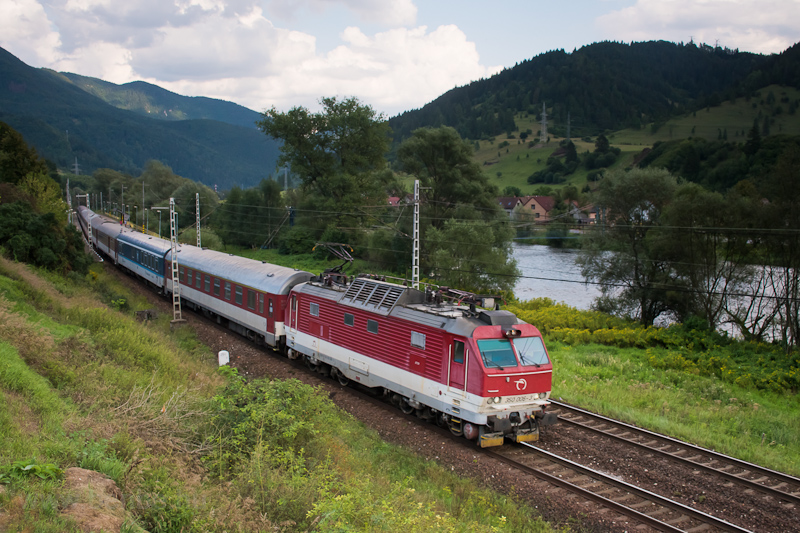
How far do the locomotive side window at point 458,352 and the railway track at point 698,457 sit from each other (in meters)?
4.24

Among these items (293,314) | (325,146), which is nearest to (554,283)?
(325,146)

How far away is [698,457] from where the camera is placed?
40.2 feet

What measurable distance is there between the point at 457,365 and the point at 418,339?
1484 mm

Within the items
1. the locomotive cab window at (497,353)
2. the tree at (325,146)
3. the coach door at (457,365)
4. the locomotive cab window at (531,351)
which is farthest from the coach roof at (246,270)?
the tree at (325,146)

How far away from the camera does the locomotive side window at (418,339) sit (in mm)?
13233

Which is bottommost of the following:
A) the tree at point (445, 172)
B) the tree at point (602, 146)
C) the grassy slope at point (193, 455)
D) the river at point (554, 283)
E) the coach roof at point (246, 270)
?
the river at point (554, 283)

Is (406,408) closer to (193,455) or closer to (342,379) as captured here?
(342,379)

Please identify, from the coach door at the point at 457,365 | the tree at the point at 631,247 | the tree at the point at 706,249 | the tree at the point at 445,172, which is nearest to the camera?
the coach door at the point at 457,365

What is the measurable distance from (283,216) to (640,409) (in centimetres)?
6140

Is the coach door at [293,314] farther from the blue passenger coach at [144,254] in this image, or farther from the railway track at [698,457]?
the blue passenger coach at [144,254]

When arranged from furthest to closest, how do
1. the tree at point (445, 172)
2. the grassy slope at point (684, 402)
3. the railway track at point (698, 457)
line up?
the tree at point (445, 172) < the grassy slope at point (684, 402) < the railway track at point (698, 457)

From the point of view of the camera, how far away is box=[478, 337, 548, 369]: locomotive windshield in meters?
11.9

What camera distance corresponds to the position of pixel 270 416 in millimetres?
9688

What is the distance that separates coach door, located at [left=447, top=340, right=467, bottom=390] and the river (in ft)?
95.3
